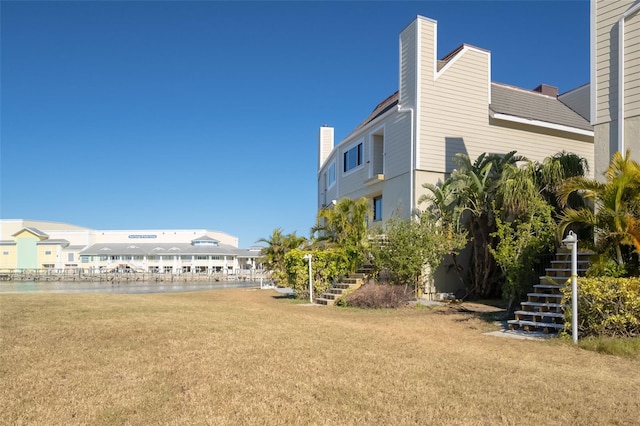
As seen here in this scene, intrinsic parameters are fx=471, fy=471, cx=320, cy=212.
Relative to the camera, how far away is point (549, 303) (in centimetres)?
1066

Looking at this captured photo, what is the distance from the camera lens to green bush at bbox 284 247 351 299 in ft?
58.5

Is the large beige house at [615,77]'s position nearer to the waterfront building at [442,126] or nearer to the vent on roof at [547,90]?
the waterfront building at [442,126]

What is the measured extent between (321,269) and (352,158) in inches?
315

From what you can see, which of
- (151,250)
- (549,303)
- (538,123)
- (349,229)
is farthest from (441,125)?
(151,250)

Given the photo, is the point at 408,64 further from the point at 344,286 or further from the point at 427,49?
the point at 344,286

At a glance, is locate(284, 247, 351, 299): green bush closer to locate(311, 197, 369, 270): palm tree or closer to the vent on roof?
locate(311, 197, 369, 270): palm tree

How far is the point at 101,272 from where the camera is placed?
231 feet

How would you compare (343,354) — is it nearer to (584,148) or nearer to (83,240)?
(584,148)

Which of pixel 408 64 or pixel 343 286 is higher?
pixel 408 64

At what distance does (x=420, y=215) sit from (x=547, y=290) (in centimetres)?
636

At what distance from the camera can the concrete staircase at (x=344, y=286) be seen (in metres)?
16.7

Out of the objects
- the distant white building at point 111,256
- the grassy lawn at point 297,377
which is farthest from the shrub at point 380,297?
the distant white building at point 111,256

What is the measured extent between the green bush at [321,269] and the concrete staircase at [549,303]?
25.4ft

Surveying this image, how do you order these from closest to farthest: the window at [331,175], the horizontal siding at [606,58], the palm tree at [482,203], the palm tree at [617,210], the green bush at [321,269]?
the palm tree at [617,210], the horizontal siding at [606,58], the palm tree at [482,203], the green bush at [321,269], the window at [331,175]
